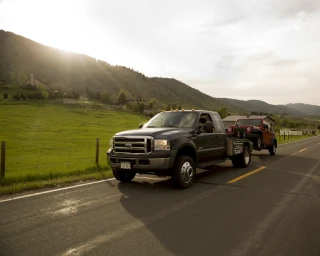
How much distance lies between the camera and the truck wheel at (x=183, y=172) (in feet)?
23.5

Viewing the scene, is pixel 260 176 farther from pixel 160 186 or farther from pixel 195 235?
pixel 195 235

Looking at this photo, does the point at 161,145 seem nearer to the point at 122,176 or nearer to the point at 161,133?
the point at 161,133

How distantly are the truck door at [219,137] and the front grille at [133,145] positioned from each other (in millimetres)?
3045

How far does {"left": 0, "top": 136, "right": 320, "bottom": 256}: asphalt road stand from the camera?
3792mm

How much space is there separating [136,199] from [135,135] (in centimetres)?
167

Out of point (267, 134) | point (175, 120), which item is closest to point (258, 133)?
point (267, 134)

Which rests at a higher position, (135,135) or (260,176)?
(135,135)

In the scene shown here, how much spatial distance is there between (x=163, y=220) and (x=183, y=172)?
257cm

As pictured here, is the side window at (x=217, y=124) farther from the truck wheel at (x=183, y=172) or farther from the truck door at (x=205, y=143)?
the truck wheel at (x=183, y=172)

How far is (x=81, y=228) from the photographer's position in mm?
4441

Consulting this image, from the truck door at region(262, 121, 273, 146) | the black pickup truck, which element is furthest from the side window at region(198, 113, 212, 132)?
the truck door at region(262, 121, 273, 146)

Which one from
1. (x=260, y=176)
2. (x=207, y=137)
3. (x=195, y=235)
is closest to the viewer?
(x=195, y=235)

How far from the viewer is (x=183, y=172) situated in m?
7.37

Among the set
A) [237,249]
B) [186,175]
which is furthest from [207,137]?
[237,249]
